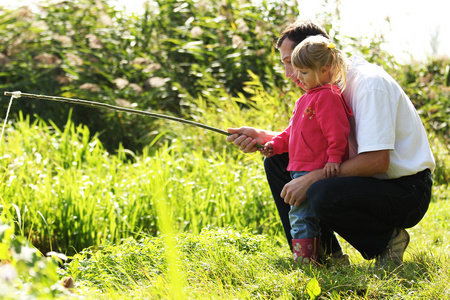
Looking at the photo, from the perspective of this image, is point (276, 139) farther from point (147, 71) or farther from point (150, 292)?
point (147, 71)

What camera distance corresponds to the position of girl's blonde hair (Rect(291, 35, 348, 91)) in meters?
2.26

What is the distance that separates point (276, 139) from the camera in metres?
2.61

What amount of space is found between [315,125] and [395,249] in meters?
0.64

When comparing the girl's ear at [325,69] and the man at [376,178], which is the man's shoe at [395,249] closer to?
the man at [376,178]

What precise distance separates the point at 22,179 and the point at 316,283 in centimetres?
242

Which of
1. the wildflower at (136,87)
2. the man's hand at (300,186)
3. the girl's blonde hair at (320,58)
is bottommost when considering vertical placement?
the wildflower at (136,87)

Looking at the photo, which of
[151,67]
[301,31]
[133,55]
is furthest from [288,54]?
[133,55]

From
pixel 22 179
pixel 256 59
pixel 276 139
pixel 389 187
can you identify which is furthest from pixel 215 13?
pixel 389 187

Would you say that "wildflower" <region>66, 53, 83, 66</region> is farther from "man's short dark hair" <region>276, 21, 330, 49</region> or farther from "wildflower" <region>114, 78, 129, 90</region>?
"man's short dark hair" <region>276, 21, 330, 49</region>

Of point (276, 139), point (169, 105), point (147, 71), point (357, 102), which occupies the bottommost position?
point (169, 105)

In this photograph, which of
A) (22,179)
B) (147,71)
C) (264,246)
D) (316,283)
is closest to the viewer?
(316,283)

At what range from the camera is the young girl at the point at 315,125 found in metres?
2.24

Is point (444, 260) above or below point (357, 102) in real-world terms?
below

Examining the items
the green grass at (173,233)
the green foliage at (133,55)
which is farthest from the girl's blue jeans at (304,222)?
the green foliage at (133,55)
